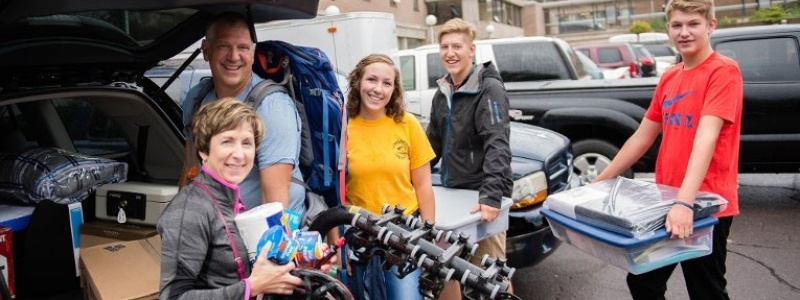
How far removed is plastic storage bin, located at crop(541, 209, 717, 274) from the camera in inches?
91.9

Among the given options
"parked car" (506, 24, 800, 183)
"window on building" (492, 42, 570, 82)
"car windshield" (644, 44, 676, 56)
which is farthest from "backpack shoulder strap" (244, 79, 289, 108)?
"car windshield" (644, 44, 676, 56)

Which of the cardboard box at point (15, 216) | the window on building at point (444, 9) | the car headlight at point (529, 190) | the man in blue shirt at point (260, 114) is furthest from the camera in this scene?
the window on building at point (444, 9)

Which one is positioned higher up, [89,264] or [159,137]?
[159,137]

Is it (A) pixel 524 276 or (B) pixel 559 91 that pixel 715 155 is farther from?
(B) pixel 559 91

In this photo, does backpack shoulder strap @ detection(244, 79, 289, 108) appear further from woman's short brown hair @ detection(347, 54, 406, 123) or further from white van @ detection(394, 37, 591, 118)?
white van @ detection(394, 37, 591, 118)

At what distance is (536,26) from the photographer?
56969 mm

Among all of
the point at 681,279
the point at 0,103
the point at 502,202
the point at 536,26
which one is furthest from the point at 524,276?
the point at 536,26

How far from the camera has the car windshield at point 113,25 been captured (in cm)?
261

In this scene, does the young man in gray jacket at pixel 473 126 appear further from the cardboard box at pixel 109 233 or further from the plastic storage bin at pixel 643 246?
the cardboard box at pixel 109 233

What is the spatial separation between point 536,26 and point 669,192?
2237 inches

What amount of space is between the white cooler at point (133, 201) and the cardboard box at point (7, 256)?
20.4 inches

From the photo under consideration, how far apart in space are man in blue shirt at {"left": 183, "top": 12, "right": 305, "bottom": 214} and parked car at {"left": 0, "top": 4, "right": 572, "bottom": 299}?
0.12m

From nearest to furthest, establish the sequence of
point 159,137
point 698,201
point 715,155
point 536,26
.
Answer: point 698,201 < point 715,155 < point 159,137 < point 536,26

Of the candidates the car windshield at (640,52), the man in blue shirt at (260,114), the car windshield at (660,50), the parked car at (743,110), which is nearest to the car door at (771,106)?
the parked car at (743,110)
